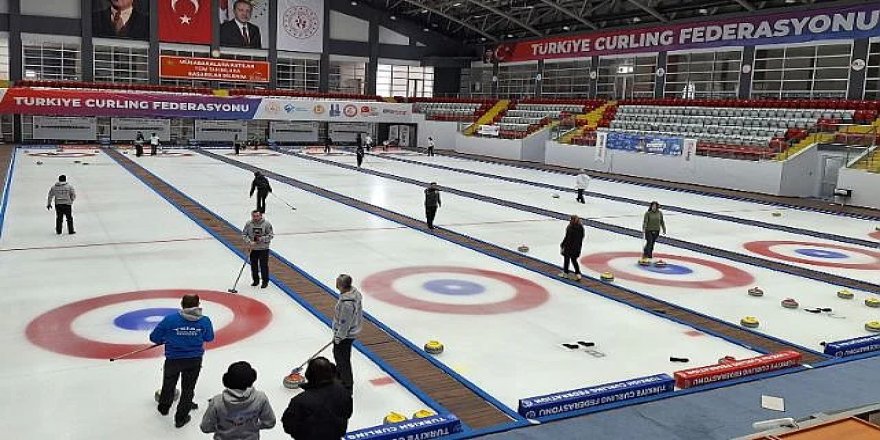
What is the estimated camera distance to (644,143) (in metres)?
40.5

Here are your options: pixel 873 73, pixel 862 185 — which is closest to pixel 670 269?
pixel 862 185

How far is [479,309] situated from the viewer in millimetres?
12797

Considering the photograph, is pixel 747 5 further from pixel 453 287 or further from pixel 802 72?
pixel 453 287

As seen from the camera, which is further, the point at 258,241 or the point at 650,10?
the point at 650,10

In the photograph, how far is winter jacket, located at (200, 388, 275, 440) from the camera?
5.54 m

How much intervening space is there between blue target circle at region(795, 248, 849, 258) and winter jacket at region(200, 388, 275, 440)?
1694 cm

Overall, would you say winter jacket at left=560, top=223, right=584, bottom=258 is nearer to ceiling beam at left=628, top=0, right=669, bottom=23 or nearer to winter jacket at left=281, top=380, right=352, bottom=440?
winter jacket at left=281, top=380, right=352, bottom=440

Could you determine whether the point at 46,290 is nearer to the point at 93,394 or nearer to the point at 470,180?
the point at 93,394

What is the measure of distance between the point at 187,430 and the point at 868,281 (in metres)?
14.5

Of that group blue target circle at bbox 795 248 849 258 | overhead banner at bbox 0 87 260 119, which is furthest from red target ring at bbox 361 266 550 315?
overhead banner at bbox 0 87 260 119

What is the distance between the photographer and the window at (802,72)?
3947 centimetres

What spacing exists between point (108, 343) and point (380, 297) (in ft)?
15.3

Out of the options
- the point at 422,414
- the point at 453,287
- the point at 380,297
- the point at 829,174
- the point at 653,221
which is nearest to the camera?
the point at 422,414

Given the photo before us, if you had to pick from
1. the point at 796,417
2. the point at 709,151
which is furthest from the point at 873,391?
the point at 709,151
